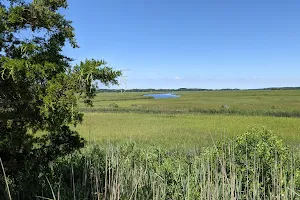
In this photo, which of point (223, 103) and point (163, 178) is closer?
point (163, 178)

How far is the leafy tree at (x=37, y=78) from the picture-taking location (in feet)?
10.3

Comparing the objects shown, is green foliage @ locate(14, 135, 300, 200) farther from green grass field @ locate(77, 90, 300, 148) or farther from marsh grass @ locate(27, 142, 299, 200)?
green grass field @ locate(77, 90, 300, 148)

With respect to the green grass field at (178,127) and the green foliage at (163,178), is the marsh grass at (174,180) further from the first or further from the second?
the green grass field at (178,127)

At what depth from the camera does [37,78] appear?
10.8ft

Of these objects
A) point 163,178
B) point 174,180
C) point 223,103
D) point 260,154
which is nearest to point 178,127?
point 260,154

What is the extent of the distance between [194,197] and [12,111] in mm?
2799

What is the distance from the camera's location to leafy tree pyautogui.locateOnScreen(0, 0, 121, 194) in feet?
10.3

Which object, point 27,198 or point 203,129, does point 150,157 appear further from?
point 203,129

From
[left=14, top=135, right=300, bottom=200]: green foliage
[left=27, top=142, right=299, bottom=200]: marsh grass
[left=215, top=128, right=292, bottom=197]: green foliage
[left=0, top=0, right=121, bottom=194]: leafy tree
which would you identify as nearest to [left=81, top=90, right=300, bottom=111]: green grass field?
[left=14, top=135, right=300, bottom=200]: green foliage

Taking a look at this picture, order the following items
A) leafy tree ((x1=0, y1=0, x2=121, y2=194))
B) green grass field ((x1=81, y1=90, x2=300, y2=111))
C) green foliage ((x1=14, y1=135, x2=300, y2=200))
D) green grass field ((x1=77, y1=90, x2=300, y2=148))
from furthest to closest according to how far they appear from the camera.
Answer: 1. green grass field ((x1=81, y1=90, x2=300, y2=111))
2. green grass field ((x1=77, y1=90, x2=300, y2=148))
3. green foliage ((x1=14, y1=135, x2=300, y2=200))
4. leafy tree ((x1=0, y1=0, x2=121, y2=194))

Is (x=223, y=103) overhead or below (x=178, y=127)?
overhead

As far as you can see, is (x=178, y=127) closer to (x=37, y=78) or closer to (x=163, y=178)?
(x=163, y=178)

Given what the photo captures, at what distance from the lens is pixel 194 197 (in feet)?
16.2

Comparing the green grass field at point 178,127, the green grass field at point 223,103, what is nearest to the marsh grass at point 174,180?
the green grass field at point 178,127
